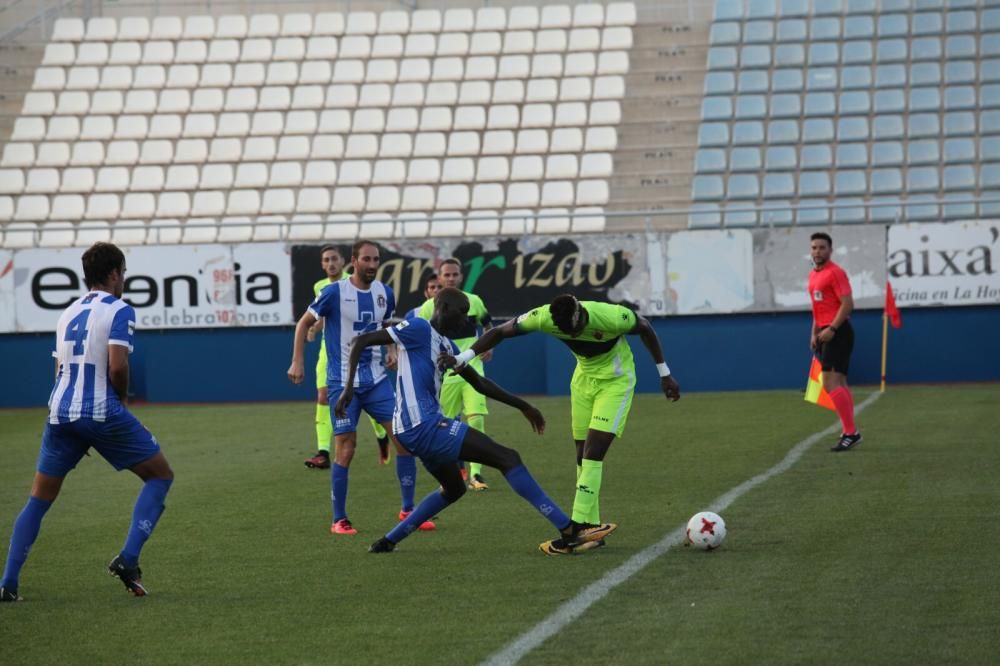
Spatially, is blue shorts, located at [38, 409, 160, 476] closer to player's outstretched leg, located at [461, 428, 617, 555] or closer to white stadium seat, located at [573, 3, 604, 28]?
player's outstretched leg, located at [461, 428, 617, 555]

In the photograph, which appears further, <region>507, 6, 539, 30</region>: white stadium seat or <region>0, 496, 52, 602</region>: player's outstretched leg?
<region>507, 6, 539, 30</region>: white stadium seat

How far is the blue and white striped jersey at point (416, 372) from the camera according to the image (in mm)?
8789

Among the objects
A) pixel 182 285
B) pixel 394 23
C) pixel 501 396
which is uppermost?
pixel 394 23

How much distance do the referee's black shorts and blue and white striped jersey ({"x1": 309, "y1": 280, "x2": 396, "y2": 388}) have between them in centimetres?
560

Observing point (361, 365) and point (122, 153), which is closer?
point (361, 365)

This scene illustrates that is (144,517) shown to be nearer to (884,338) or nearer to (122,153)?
(884,338)

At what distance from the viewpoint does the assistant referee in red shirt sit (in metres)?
14.4

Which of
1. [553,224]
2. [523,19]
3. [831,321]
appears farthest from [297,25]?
[831,321]

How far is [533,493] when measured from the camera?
873 centimetres

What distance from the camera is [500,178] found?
27.9m

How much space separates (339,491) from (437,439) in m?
1.62

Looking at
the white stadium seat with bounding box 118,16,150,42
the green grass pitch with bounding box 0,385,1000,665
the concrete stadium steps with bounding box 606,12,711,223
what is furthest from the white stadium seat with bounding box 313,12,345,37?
the green grass pitch with bounding box 0,385,1000,665

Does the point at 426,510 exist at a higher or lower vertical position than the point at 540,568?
higher

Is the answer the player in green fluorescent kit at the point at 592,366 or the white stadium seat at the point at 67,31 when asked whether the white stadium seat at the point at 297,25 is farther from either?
the player in green fluorescent kit at the point at 592,366
